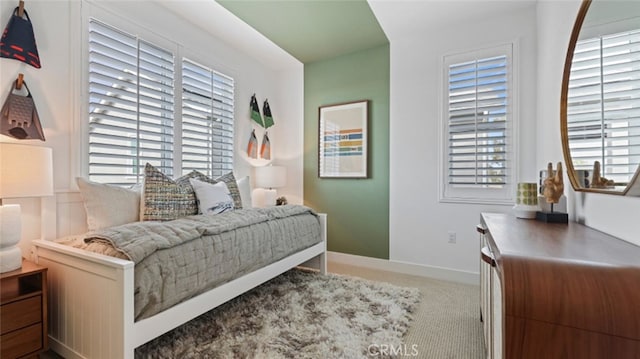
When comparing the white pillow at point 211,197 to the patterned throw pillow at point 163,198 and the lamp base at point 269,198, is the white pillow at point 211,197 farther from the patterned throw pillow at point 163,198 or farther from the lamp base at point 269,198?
the lamp base at point 269,198

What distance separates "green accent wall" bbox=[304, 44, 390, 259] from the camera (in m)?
3.33

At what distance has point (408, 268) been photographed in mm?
3160

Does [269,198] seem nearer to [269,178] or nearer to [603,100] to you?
[269,178]

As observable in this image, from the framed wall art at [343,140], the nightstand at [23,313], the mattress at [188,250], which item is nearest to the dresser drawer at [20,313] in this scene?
the nightstand at [23,313]


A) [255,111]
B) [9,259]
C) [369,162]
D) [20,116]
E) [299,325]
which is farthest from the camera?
[255,111]

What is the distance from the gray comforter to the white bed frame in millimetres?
66

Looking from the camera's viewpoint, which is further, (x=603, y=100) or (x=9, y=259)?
(x=9, y=259)

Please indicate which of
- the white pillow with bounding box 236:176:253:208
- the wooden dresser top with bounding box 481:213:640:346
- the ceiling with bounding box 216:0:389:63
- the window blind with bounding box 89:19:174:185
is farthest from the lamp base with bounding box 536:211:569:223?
the window blind with bounding box 89:19:174:185

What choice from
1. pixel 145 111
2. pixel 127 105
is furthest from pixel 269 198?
pixel 127 105

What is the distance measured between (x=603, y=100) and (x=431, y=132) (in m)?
1.88

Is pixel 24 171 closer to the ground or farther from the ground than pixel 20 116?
closer to the ground

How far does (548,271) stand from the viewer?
711 mm

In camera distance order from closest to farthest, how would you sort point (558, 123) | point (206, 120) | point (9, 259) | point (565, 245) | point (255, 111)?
point (565, 245) → point (9, 259) → point (558, 123) → point (206, 120) → point (255, 111)

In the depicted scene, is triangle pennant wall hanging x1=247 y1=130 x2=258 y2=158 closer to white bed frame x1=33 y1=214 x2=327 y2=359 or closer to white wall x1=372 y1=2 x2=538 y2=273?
white wall x1=372 y1=2 x2=538 y2=273
